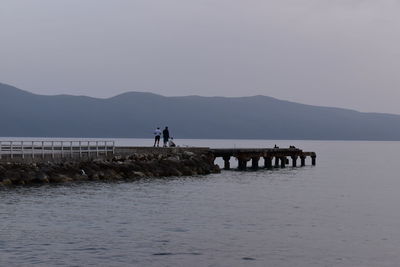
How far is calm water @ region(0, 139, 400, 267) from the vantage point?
23016 mm

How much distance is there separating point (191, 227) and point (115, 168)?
24263mm

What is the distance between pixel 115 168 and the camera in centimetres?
5253

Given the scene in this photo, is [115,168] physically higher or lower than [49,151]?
lower

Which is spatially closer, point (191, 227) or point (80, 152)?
point (191, 227)

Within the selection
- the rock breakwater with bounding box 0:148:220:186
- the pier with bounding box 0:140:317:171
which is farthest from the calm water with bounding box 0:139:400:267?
the pier with bounding box 0:140:317:171

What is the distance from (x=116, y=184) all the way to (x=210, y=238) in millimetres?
22027

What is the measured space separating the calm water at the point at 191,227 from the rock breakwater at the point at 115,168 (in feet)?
7.79

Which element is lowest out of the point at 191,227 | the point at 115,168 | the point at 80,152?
the point at 191,227

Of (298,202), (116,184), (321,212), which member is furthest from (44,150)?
(321,212)

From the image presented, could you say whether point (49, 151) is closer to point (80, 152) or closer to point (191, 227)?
point (80, 152)

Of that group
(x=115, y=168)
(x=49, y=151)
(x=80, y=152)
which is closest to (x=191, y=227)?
(x=49, y=151)

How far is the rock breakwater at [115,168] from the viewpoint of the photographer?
148ft

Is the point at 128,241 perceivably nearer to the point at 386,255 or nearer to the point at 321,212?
the point at 386,255

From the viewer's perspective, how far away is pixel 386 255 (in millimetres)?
24141
